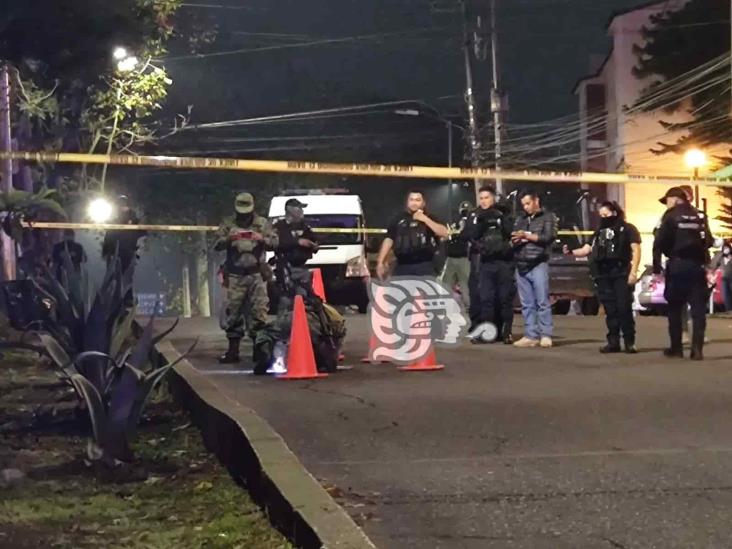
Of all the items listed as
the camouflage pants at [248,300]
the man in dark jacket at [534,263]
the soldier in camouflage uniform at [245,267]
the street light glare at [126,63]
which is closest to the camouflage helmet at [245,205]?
the soldier in camouflage uniform at [245,267]

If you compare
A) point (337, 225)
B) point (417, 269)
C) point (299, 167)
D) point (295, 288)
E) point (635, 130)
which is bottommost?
point (295, 288)

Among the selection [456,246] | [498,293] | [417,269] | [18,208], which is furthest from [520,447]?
[456,246]

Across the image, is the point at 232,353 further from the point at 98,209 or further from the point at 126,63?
the point at 98,209

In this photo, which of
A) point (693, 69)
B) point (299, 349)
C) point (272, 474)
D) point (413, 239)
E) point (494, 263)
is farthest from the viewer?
point (693, 69)

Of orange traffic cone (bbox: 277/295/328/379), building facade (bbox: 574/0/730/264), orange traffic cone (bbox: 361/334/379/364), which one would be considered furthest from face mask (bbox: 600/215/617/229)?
building facade (bbox: 574/0/730/264)

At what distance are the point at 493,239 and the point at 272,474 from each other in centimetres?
830

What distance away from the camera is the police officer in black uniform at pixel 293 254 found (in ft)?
37.6

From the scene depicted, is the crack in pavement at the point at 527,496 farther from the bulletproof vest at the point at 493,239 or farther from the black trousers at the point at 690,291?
the bulletproof vest at the point at 493,239

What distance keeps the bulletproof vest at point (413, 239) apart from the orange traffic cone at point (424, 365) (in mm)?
1029

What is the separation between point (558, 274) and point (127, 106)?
10.2 meters

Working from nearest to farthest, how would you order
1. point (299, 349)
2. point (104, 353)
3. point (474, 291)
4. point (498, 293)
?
point (104, 353) < point (299, 349) < point (498, 293) < point (474, 291)

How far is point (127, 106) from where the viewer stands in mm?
26922

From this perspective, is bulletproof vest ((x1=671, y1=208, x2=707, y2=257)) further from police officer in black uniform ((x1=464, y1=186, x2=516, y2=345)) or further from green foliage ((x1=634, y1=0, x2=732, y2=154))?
green foliage ((x1=634, y1=0, x2=732, y2=154))
